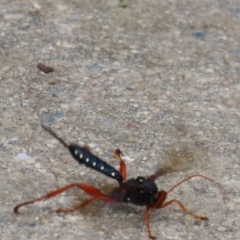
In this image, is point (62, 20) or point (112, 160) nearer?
point (112, 160)

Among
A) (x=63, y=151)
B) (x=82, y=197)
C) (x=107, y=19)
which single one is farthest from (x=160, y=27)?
(x=82, y=197)

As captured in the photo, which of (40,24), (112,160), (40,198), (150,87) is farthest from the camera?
(40,24)

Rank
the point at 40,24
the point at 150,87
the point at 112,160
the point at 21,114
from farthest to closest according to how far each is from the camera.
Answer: the point at 40,24 → the point at 150,87 → the point at 21,114 → the point at 112,160

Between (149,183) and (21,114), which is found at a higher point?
(149,183)

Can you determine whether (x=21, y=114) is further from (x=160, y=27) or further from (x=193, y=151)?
(x=160, y=27)

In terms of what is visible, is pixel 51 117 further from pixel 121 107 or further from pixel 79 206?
pixel 79 206

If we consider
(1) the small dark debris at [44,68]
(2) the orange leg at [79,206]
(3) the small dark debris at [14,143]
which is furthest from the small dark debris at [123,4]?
(2) the orange leg at [79,206]

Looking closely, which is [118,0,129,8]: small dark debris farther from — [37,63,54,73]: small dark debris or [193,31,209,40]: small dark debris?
[37,63,54,73]: small dark debris
